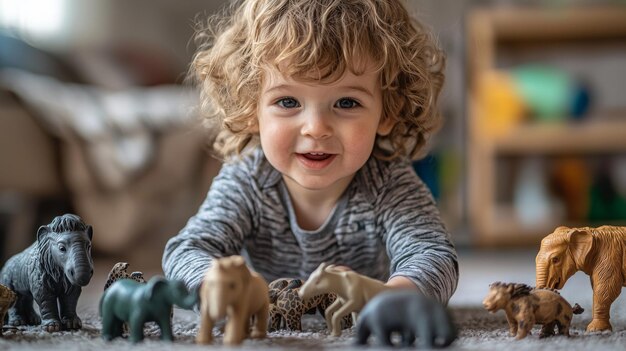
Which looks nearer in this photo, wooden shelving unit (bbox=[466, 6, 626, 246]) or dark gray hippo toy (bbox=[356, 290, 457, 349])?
dark gray hippo toy (bbox=[356, 290, 457, 349])

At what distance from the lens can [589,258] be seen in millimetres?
995

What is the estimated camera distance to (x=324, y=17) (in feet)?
3.71

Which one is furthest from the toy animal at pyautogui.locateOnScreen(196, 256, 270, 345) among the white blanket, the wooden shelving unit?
the wooden shelving unit

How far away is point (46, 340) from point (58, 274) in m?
0.08

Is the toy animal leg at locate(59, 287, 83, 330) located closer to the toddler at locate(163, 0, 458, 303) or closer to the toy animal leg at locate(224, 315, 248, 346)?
the toddler at locate(163, 0, 458, 303)

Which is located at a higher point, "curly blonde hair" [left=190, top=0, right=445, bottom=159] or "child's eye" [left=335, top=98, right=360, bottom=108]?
"curly blonde hair" [left=190, top=0, right=445, bottom=159]

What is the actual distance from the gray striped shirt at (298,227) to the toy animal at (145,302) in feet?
0.83

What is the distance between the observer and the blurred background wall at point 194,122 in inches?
93.1

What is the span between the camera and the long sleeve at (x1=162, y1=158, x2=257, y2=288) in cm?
113

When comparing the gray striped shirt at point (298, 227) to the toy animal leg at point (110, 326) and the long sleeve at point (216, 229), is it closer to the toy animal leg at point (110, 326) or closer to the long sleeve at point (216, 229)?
the long sleeve at point (216, 229)

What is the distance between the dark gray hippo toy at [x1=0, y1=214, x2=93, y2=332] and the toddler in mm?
153

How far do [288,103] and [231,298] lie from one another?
37cm

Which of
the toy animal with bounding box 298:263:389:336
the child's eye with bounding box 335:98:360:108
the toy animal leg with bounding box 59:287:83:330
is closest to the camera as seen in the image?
the toy animal with bounding box 298:263:389:336

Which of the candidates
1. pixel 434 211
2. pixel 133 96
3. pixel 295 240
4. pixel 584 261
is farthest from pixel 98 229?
pixel 584 261
